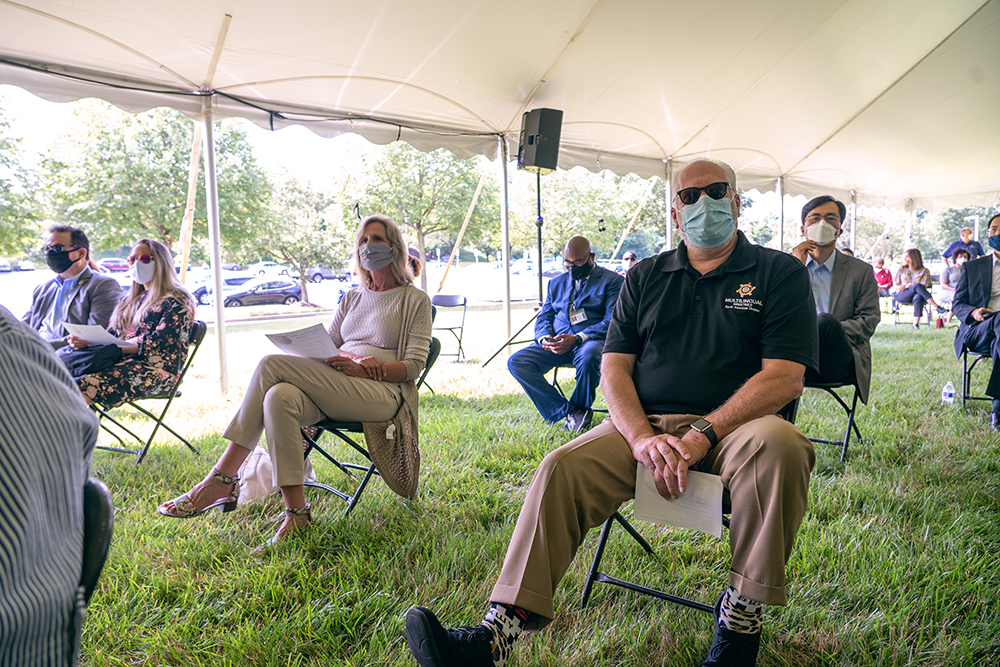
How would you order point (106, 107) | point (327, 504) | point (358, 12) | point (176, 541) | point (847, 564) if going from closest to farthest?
point (847, 564)
point (176, 541)
point (327, 504)
point (358, 12)
point (106, 107)

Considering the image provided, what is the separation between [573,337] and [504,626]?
302cm

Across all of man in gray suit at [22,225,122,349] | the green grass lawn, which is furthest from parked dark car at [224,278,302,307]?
the green grass lawn

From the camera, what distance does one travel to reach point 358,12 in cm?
402

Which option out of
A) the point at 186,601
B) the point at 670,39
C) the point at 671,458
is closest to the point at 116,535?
the point at 186,601

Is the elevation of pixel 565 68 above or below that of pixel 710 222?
above

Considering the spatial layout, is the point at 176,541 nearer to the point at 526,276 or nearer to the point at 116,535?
the point at 116,535

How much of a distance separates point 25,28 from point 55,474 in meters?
4.43

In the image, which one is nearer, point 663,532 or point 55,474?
point 55,474

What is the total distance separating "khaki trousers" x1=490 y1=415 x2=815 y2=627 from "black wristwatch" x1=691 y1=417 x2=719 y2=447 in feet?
0.10

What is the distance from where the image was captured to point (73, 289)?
389 cm

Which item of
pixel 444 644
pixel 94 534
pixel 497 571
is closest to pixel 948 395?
pixel 497 571

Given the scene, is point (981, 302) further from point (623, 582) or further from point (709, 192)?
point (623, 582)

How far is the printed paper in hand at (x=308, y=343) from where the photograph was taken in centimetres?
245

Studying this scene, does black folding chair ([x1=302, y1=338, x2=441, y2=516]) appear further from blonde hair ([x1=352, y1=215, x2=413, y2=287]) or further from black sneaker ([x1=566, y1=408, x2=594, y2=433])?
black sneaker ([x1=566, y1=408, x2=594, y2=433])
